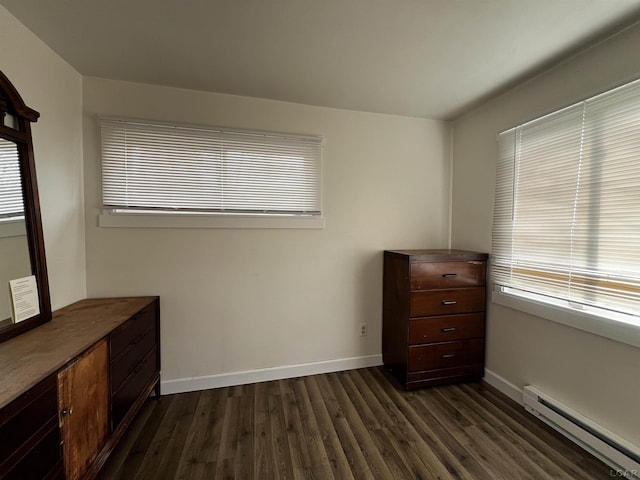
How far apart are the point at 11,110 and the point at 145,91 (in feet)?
2.81

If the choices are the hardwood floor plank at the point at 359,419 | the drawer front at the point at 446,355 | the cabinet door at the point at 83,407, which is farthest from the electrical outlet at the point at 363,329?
the cabinet door at the point at 83,407

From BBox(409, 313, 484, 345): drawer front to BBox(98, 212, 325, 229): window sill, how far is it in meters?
1.20

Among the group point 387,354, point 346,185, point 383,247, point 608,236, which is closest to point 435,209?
point 383,247

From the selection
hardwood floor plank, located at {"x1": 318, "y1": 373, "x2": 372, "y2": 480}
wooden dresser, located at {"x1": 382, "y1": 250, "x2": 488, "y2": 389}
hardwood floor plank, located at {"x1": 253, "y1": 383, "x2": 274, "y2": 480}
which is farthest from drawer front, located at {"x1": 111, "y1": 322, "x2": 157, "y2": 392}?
wooden dresser, located at {"x1": 382, "y1": 250, "x2": 488, "y2": 389}

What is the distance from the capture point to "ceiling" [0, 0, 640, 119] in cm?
130

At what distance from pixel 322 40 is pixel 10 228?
6.50 ft

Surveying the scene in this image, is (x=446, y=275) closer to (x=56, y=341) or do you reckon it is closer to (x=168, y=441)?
(x=168, y=441)

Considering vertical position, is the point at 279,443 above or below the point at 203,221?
below

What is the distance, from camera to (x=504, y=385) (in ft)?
6.93

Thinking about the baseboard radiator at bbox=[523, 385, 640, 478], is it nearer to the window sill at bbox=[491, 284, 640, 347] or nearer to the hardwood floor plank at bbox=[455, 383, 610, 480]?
the hardwood floor plank at bbox=[455, 383, 610, 480]

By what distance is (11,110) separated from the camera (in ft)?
4.35

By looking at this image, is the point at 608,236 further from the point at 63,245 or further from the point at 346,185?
the point at 63,245

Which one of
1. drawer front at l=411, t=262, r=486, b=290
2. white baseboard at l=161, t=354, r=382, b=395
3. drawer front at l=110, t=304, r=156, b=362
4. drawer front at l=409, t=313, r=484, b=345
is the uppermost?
drawer front at l=411, t=262, r=486, b=290

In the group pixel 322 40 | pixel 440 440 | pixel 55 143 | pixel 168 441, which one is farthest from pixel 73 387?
pixel 322 40
